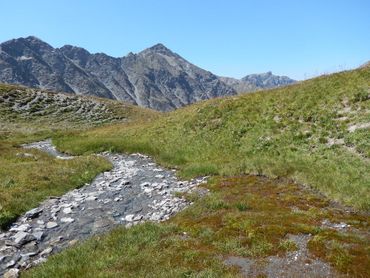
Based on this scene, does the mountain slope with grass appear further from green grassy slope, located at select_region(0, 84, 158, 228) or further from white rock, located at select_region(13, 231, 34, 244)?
white rock, located at select_region(13, 231, 34, 244)

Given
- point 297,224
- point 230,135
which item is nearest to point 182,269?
point 297,224

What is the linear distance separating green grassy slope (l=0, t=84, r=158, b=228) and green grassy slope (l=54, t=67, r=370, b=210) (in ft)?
25.0

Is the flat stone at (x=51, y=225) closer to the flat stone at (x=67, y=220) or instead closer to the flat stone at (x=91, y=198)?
the flat stone at (x=67, y=220)

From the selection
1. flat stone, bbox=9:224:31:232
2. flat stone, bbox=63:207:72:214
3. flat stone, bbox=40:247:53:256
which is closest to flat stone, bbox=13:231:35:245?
flat stone, bbox=9:224:31:232

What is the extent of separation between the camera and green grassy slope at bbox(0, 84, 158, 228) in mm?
23719

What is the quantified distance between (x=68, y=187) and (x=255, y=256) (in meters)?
15.9

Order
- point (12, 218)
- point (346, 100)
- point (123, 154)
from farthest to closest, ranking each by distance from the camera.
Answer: point (123, 154)
point (346, 100)
point (12, 218)

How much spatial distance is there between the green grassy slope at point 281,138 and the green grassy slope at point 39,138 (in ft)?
25.0

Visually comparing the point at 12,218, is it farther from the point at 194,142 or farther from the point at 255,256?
the point at 194,142

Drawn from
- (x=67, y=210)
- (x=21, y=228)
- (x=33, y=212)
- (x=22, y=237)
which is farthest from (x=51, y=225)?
(x=33, y=212)

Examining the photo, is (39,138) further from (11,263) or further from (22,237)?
(11,263)

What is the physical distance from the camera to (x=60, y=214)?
2109 cm

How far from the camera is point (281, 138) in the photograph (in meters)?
33.8

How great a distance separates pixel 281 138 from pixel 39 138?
131 feet
